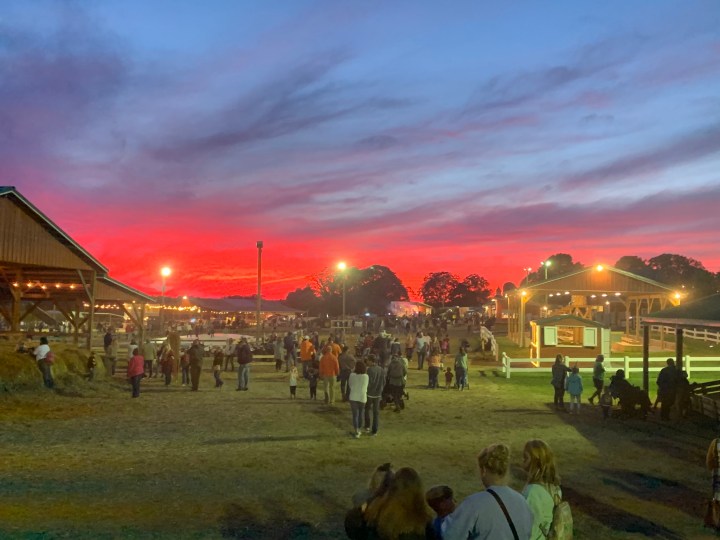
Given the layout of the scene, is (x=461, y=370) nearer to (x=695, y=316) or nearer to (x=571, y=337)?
(x=695, y=316)

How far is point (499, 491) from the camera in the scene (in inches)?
142

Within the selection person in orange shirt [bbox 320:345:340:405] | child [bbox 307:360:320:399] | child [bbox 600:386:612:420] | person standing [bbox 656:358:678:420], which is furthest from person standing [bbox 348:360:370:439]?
person standing [bbox 656:358:678:420]

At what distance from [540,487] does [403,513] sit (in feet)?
3.26

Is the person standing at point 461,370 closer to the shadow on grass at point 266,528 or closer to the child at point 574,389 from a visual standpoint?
the child at point 574,389

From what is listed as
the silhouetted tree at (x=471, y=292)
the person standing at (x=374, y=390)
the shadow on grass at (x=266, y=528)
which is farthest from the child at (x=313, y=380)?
the silhouetted tree at (x=471, y=292)

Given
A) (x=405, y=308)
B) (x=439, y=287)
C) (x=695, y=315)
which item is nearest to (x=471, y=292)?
(x=439, y=287)

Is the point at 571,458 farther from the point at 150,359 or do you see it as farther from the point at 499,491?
the point at 150,359

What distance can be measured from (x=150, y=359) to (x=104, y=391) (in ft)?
13.1

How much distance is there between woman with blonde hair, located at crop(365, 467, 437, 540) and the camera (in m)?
4.08

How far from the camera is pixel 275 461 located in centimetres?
1027

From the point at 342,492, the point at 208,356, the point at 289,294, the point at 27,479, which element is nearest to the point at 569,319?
the point at 208,356

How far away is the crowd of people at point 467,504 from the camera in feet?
11.7

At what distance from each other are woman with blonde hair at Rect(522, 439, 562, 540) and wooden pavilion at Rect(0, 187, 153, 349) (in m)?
20.3

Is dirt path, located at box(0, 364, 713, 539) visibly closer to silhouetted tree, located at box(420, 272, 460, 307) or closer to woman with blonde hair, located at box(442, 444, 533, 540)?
woman with blonde hair, located at box(442, 444, 533, 540)
